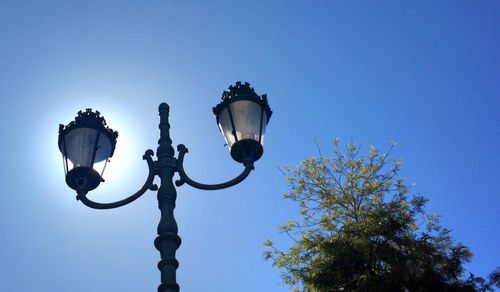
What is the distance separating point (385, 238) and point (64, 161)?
8940mm

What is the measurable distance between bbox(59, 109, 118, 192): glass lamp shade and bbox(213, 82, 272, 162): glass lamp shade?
106 cm

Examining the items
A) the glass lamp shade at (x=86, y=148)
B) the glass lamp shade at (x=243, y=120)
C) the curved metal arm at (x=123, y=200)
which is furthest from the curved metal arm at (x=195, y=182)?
the glass lamp shade at (x=86, y=148)

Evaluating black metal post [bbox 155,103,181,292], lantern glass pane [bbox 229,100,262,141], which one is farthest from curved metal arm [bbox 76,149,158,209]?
lantern glass pane [bbox 229,100,262,141]

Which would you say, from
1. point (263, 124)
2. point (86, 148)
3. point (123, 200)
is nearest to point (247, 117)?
point (263, 124)

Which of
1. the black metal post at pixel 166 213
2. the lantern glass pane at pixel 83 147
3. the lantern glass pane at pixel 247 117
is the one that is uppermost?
the lantern glass pane at pixel 247 117

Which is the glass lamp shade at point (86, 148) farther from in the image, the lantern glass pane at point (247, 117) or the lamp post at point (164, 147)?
the lantern glass pane at point (247, 117)

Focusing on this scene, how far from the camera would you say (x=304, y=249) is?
13508 millimetres

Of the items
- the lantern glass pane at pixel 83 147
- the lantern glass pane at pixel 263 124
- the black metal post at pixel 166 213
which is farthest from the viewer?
the lantern glass pane at pixel 263 124

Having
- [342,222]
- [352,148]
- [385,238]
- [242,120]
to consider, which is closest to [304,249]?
[342,222]

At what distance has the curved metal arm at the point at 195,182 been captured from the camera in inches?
188

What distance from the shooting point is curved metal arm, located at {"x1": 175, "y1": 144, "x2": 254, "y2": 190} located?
15.7ft

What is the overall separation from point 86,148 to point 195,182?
3.42ft

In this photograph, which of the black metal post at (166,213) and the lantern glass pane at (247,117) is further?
the lantern glass pane at (247,117)

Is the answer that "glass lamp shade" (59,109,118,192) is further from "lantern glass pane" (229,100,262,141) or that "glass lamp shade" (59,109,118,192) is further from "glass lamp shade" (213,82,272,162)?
"lantern glass pane" (229,100,262,141)
